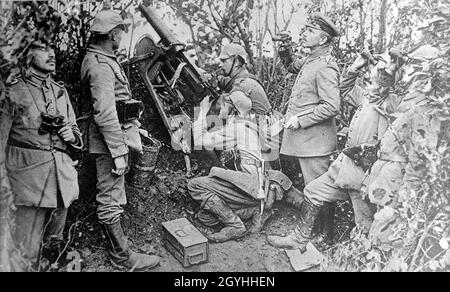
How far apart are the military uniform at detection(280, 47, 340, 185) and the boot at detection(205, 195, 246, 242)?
0.73 meters

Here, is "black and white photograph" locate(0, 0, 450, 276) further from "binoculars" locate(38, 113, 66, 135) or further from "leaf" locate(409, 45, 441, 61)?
"binoculars" locate(38, 113, 66, 135)

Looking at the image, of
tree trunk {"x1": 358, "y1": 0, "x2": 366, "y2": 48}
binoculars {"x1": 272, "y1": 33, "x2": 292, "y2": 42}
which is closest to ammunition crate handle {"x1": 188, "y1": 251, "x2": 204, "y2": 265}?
binoculars {"x1": 272, "y1": 33, "x2": 292, "y2": 42}

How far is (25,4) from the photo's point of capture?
13.9 ft

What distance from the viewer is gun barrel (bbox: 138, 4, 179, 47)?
4.66m

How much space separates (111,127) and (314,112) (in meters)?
1.75

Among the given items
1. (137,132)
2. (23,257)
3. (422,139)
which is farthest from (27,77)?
(422,139)

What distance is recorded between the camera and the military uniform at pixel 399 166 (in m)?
4.71

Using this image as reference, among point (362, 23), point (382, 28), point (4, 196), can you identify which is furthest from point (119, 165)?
point (382, 28)

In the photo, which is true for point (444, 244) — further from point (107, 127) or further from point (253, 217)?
point (107, 127)

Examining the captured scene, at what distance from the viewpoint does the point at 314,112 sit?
4.79 metres

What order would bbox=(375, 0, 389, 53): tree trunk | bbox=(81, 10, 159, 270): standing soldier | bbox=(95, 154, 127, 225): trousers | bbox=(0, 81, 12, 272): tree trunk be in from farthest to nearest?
1. bbox=(375, 0, 389, 53): tree trunk
2. bbox=(95, 154, 127, 225): trousers
3. bbox=(81, 10, 159, 270): standing soldier
4. bbox=(0, 81, 12, 272): tree trunk

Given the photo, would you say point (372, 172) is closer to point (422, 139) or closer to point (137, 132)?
point (422, 139)

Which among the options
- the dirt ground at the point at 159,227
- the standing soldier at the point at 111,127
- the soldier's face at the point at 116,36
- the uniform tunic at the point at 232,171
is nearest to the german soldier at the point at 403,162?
the dirt ground at the point at 159,227
